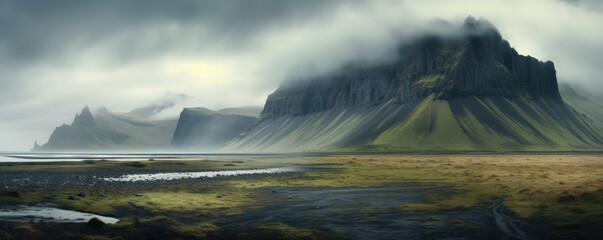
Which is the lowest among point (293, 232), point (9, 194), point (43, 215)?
point (293, 232)

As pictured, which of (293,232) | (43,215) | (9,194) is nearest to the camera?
(293,232)

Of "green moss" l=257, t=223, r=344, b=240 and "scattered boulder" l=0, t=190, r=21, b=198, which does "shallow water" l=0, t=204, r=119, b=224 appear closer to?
"scattered boulder" l=0, t=190, r=21, b=198

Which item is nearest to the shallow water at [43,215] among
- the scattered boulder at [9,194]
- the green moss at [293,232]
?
the scattered boulder at [9,194]

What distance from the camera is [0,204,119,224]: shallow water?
3516 cm

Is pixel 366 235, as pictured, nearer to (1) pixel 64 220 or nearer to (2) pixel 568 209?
(2) pixel 568 209

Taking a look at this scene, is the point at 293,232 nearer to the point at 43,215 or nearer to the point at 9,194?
the point at 43,215

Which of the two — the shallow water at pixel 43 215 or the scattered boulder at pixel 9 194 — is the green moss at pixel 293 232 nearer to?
the shallow water at pixel 43 215

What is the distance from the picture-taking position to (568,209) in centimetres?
4012

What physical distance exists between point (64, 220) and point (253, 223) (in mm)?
14179

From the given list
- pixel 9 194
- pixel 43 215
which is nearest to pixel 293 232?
pixel 43 215

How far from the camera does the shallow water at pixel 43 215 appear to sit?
115 feet

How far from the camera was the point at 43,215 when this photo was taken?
37531mm

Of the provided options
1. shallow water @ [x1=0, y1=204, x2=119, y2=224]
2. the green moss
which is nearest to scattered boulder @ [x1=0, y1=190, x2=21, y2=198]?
shallow water @ [x1=0, y1=204, x2=119, y2=224]

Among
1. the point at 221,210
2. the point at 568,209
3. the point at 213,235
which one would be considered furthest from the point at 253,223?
the point at 568,209
